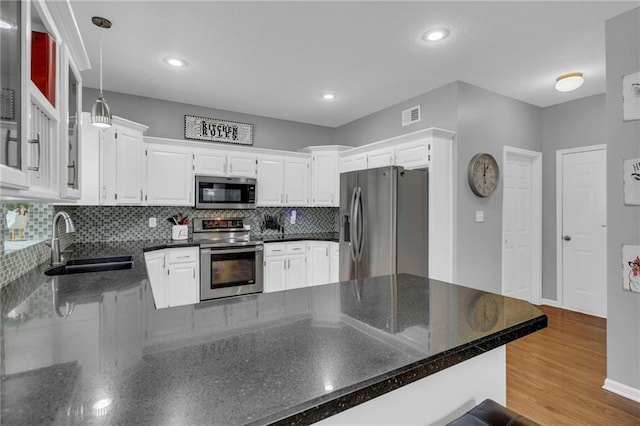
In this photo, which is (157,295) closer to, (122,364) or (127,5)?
(127,5)

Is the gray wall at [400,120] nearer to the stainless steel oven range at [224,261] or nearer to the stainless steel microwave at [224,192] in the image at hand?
the stainless steel microwave at [224,192]

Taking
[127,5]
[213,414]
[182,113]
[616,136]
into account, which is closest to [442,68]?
[616,136]

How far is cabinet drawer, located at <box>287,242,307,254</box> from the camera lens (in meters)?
4.18

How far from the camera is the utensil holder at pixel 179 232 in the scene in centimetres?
390

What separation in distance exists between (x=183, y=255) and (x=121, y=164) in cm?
112

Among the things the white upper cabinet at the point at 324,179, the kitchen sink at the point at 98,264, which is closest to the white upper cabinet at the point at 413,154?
the white upper cabinet at the point at 324,179

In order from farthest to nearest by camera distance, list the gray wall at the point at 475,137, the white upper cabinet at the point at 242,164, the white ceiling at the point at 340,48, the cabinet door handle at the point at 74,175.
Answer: the white upper cabinet at the point at 242,164, the gray wall at the point at 475,137, the white ceiling at the point at 340,48, the cabinet door handle at the point at 74,175

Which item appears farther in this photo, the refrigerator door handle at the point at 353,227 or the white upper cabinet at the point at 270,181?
the white upper cabinet at the point at 270,181

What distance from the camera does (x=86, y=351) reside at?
32.5 inches

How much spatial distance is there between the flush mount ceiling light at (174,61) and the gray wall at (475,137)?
2.50 meters

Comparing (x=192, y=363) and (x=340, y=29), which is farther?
(x=340, y=29)

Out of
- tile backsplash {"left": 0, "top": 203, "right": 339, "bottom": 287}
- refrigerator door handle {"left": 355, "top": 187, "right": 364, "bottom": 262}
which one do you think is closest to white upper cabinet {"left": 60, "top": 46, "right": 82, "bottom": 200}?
tile backsplash {"left": 0, "top": 203, "right": 339, "bottom": 287}

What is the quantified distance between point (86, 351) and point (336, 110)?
4.09m

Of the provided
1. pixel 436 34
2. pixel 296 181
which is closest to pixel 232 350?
pixel 436 34
